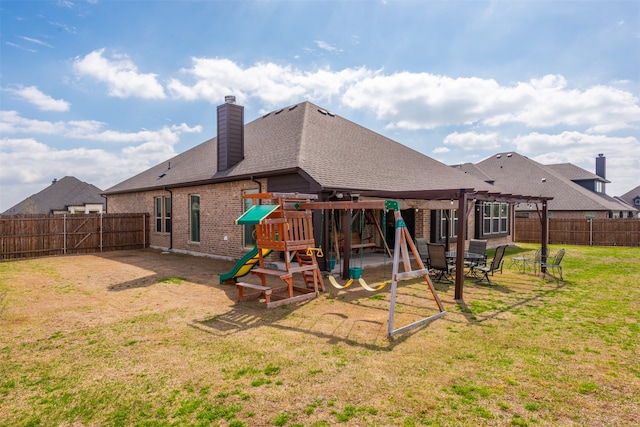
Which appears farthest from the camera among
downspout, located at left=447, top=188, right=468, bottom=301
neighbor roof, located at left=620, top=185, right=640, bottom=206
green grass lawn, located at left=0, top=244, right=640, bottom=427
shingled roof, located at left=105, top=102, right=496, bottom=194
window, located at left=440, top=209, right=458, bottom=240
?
neighbor roof, located at left=620, top=185, right=640, bottom=206

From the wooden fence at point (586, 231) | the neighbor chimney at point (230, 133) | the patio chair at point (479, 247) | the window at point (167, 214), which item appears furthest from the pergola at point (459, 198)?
the wooden fence at point (586, 231)

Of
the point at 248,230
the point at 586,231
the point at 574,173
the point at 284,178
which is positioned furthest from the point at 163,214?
the point at 574,173

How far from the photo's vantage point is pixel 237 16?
11.2 m

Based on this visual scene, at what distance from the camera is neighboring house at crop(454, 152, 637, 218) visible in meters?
27.7

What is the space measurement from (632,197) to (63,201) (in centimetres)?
7636

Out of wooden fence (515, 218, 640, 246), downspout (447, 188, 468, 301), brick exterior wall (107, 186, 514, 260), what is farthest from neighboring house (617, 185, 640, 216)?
downspout (447, 188, 468, 301)

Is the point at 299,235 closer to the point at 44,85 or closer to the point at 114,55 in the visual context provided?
the point at 114,55

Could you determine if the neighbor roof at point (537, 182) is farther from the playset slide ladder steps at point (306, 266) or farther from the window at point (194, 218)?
the playset slide ladder steps at point (306, 266)

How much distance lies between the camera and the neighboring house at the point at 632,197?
4927cm

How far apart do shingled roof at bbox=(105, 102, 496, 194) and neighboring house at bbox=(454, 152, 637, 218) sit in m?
12.0

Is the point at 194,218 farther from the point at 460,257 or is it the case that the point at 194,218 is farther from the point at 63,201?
the point at 63,201

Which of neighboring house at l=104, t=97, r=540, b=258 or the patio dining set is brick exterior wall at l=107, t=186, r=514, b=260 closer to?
neighboring house at l=104, t=97, r=540, b=258

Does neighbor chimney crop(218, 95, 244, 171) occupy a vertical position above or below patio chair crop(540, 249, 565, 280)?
above

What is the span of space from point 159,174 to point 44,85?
292 inches
